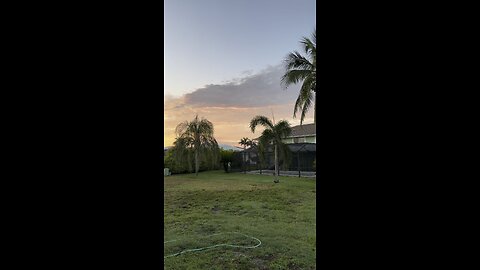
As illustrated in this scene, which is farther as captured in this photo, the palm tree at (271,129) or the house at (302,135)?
the house at (302,135)

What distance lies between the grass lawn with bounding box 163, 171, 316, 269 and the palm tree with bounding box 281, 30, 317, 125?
92.6 inches

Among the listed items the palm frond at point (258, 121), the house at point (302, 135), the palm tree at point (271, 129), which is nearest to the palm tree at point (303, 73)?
the palm tree at point (271, 129)

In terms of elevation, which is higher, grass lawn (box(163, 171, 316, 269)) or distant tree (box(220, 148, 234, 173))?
distant tree (box(220, 148, 234, 173))

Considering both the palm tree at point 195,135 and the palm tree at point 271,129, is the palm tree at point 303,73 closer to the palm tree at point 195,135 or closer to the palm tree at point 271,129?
the palm tree at point 271,129

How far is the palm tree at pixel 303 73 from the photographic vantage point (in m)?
7.57

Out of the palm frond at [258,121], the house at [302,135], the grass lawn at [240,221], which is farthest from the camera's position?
the house at [302,135]

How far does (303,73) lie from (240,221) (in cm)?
449

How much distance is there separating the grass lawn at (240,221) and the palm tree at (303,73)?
2352 millimetres

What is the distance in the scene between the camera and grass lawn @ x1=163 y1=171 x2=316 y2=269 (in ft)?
11.0

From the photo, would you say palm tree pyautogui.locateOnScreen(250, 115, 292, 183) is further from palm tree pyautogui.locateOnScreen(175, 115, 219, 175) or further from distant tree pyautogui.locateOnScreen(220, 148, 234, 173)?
distant tree pyautogui.locateOnScreen(220, 148, 234, 173)

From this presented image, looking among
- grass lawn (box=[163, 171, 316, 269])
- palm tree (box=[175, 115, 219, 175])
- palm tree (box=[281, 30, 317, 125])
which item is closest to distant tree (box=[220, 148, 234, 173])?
grass lawn (box=[163, 171, 316, 269])
